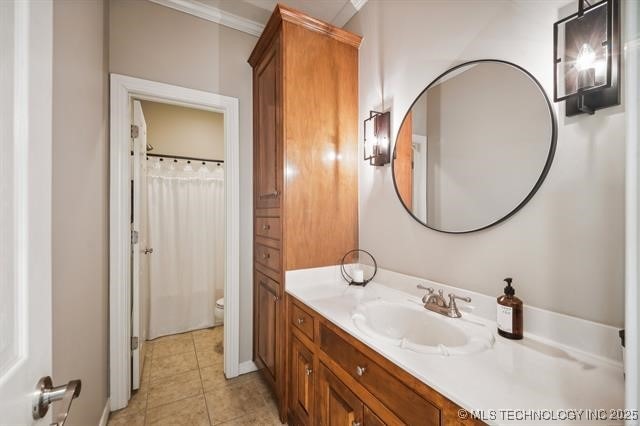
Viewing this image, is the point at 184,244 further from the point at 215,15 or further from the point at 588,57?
the point at 588,57

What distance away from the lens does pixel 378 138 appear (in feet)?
5.54

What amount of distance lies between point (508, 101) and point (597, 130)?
1.07ft

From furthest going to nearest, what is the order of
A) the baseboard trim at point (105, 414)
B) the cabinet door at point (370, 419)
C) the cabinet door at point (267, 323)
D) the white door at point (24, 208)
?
the cabinet door at point (267, 323) < the baseboard trim at point (105, 414) < the cabinet door at point (370, 419) < the white door at point (24, 208)

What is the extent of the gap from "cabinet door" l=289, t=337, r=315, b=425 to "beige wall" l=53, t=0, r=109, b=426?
0.97m

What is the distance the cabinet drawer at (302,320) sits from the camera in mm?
1352

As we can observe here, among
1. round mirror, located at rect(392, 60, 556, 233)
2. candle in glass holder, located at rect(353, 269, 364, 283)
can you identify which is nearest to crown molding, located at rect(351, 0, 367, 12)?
round mirror, located at rect(392, 60, 556, 233)

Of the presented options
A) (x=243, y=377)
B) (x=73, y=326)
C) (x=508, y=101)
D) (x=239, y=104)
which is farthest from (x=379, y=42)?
(x=243, y=377)

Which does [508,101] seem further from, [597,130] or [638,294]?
[638,294]

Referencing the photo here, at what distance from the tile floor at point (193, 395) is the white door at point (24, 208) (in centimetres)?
147

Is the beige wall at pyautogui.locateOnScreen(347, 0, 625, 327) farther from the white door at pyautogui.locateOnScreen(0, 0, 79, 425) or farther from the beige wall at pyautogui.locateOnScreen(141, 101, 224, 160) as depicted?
the beige wall at pyautogui.locateOnScreen(141, 101, 224, 160)

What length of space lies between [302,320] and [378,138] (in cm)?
118

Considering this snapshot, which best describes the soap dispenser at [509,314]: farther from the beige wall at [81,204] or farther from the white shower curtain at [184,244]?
the white shower curtain at [184,244]

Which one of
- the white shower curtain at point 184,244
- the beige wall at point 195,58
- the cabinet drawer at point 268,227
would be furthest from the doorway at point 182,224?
the cabinet drawer at point 268,227

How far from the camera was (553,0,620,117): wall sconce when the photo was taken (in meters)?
0.80
